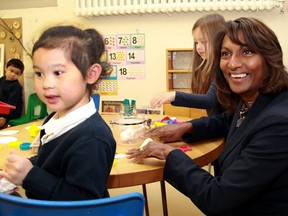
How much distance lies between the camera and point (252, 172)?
0.98 m

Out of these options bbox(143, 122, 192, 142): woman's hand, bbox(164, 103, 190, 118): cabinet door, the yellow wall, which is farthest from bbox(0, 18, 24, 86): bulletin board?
bbox(143, 122, 192, 142): woman's hand

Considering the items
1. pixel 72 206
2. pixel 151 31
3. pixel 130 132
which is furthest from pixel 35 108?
pixel 72 206

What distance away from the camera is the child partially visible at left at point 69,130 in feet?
3.05

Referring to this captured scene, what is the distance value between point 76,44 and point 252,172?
0.65 meters

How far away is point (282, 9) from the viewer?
3.56m

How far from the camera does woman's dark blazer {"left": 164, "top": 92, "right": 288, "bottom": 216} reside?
0.97 m

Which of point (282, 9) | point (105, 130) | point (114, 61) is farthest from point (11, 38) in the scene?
point (105, 130)

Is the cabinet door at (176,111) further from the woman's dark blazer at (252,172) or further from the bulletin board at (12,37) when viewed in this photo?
the bulletin board at (12,37)

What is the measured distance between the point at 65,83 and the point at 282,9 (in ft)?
10.5

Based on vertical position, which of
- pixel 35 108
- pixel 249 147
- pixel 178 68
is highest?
pixel 178 68

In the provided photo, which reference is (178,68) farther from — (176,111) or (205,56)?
(205,56)

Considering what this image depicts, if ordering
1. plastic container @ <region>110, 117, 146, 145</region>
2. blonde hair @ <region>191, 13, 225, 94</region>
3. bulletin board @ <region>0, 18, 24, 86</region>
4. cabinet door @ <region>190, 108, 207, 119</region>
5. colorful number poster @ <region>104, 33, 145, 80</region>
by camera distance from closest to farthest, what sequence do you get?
1. plastic container @ <region>110, 117, 146, 145</region>
2. blonde hair @ <region>191, 13, 225, 94</region>
3. cabinet door @ <region>190, 108, 207, 119</region>
4. colorful number poster @ <region>104, 33, 145, 80</region>
5. bulletin board @ <region>0, 18, 24, 86</region>

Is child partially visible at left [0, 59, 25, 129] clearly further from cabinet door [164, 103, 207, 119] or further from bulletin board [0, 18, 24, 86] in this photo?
cabinet door [164, 103, 207, 119]

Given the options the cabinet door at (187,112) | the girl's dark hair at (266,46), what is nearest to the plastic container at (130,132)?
the girl's dark hair at (266,46)
